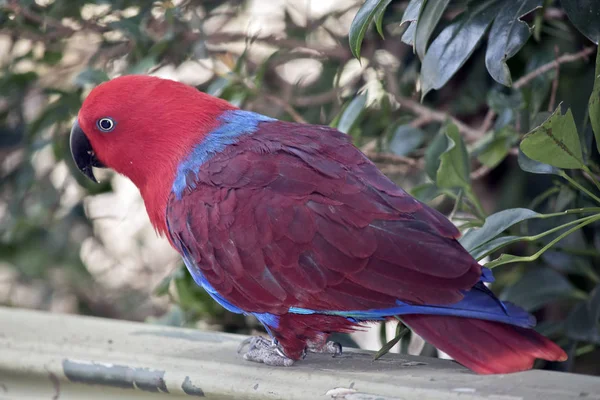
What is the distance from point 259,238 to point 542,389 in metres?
0.49

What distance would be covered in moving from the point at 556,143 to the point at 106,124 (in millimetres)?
925

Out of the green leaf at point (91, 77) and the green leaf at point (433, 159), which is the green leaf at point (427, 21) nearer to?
the green leaf at point (433, 159)

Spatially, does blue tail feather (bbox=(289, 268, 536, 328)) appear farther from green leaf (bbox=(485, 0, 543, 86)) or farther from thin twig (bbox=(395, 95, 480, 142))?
Result: thin twig (bbox=(395, 95, 480, 142))

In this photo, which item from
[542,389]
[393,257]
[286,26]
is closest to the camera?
[542,389]

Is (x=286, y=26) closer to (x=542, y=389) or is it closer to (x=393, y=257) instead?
(x=393, y=257)

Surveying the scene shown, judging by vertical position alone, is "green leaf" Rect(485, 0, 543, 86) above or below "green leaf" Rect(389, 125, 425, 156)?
above

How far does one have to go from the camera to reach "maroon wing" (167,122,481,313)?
1.16m

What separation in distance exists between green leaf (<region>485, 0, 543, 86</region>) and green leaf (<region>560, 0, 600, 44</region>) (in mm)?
54

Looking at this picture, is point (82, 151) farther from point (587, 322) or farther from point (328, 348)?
point (587, 322)

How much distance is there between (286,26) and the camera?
245cm

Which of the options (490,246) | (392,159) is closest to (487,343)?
(490,246)

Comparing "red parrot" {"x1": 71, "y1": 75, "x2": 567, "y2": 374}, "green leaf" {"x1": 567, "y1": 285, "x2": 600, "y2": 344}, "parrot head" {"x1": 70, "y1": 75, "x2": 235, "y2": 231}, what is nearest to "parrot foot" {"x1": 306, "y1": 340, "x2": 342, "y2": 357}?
"red parrot" {"x1": 71, "y1": 75, "x2": 567, "y2": 374}

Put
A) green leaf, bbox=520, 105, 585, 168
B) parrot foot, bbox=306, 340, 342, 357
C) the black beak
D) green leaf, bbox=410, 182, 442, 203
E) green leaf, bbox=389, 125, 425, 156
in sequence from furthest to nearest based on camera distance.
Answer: green leaf, bbox=389, 125, 425, 156 < the black beak < green leaf, bbox=410, 182, 442, 203 < parrot foot, bbox=306, 340, 342, 357 < green leaf, bbox=520, 105, 585, 168

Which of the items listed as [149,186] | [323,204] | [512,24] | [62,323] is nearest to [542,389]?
[323,204]
